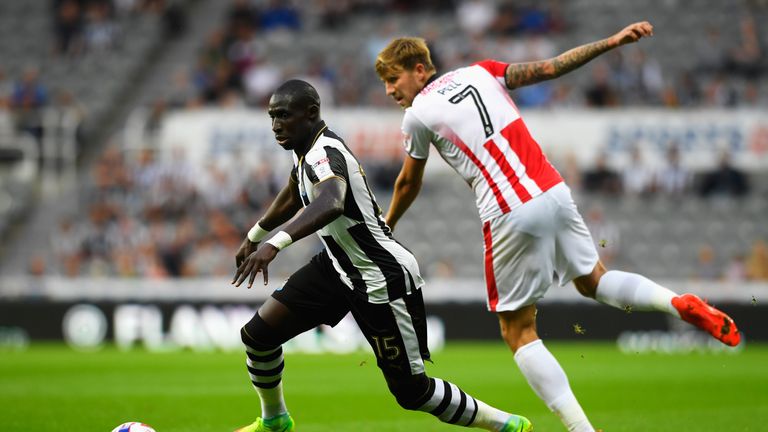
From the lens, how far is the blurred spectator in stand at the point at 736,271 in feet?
70.7

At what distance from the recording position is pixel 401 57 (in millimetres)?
6738

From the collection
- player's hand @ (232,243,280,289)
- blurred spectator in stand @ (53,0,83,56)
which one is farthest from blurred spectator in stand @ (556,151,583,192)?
player's hand @ (232,243,280,289)

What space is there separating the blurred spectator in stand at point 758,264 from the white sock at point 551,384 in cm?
1606

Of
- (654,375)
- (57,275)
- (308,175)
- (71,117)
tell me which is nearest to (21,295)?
(57,275)

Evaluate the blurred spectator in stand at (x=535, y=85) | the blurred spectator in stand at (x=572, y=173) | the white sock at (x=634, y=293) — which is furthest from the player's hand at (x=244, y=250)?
the blurred spectator in stand at (x=535, y=85)

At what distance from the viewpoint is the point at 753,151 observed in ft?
78.4

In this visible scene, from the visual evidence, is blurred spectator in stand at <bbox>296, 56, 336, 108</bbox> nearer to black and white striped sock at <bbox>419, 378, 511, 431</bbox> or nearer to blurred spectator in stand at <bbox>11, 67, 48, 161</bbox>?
blurred spectator in stand at <bbox>11, 67, 48, 161</bbox>

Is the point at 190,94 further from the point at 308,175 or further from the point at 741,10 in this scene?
the point at 308,175

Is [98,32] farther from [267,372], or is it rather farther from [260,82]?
[267,372]

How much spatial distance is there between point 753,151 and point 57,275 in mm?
14765

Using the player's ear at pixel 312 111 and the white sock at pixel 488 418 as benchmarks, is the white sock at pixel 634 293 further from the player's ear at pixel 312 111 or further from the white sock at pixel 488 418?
the player's ear at pixel 312 111

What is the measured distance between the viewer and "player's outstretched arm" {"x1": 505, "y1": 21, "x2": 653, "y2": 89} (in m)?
6.39

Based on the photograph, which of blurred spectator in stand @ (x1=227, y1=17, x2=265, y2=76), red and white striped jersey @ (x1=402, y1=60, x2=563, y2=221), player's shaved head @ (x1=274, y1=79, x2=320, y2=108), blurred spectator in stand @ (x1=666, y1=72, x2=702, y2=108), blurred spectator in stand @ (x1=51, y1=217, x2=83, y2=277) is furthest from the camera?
blurred spectator in stand @ (x1=227, y1=17, x2=265, y2=76)

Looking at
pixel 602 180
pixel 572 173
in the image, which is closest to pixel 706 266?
pixel 602 180
